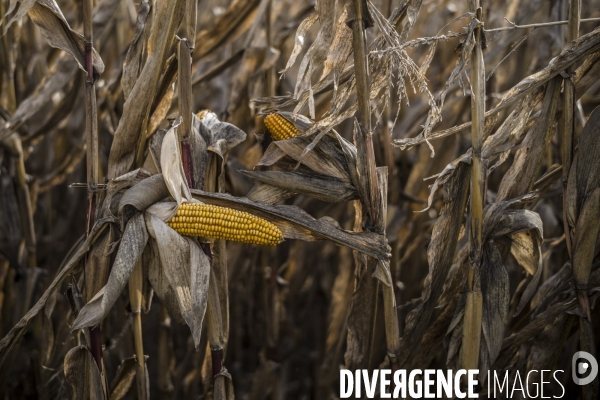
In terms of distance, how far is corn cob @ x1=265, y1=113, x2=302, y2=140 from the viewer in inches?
80.0

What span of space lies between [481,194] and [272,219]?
72 centimetres

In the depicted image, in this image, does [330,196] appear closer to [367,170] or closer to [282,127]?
[367,170]

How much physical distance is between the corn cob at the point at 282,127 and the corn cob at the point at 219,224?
0.35 metres

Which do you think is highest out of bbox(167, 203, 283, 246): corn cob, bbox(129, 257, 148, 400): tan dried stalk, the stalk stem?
the stalk stem

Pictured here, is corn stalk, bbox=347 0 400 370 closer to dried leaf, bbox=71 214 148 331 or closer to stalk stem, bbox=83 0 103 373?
dried leaf, bbox=71 214 148 331

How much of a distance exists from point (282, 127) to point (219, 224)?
1.48 ft

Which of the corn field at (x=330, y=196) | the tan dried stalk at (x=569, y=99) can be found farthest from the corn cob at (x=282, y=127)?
the tan dried stalk at (x=569, y=99)

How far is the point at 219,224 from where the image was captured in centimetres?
180

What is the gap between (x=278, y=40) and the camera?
351 centimetres

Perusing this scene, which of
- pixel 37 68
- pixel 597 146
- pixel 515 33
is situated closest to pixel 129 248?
pixel 597 146

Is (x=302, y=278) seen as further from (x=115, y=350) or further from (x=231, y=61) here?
(x=231, y=61)

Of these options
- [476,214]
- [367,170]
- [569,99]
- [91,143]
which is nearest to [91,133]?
[91,143]

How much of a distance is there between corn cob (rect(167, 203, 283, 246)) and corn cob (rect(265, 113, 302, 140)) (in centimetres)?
35

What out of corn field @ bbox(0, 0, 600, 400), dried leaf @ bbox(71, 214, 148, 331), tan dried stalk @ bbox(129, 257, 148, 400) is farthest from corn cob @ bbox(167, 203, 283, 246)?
tan dried stalk @ bbox(129, 257, 148, 400)
